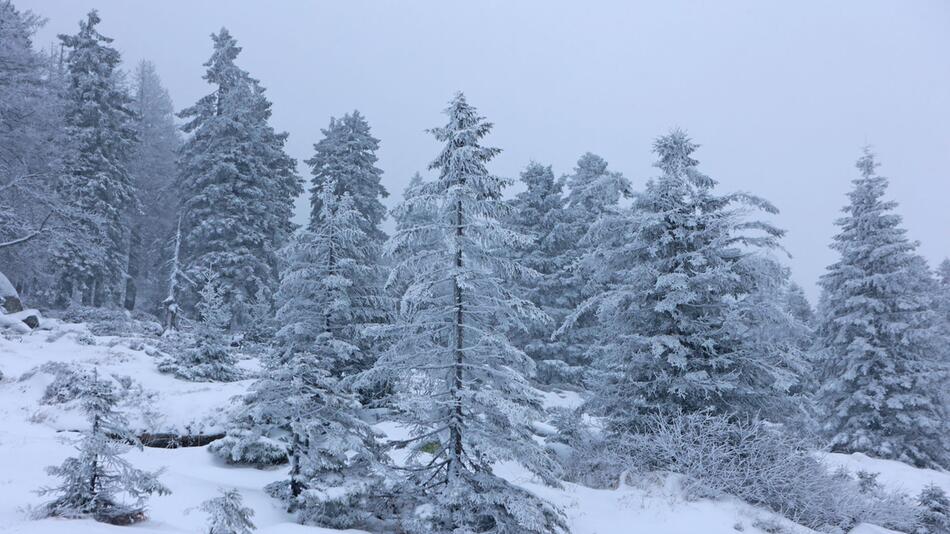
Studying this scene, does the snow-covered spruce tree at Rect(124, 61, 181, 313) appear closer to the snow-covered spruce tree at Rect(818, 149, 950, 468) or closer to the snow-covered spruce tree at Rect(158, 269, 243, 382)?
the snow-covered spruce tree at Rect(158, 269, 243, 382)

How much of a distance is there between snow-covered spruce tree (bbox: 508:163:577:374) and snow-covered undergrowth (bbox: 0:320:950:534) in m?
12.0

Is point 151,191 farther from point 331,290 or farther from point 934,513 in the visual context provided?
point 934,513

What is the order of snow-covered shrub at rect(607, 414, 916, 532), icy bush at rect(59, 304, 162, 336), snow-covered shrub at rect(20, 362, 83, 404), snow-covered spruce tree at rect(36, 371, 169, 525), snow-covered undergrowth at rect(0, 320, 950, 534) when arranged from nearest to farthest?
snow-covered spruce tree at rect(36, 371, 169, 525) → snow-covered undergrowth at rect(0, 320, 950, 534) → snow-covered shrub at rect(607, 414, 916, 532) → snow-covered shrub at rect(20, 362, 83, 404) → icy bush at rect(59, 304, 162, 336)

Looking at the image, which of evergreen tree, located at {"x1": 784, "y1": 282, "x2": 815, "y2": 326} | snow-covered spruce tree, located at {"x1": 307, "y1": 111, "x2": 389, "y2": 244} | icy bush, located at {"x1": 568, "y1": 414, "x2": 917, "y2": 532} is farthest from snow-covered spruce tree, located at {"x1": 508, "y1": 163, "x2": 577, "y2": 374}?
evergreen tree, located at {"x1": 784, "y1": 282, "x2": 815, "y2": 326}

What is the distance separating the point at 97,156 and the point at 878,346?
37919 millimetres

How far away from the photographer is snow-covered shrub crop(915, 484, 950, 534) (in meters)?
12.3

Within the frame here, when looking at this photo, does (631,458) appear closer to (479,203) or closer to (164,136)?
(479,203)

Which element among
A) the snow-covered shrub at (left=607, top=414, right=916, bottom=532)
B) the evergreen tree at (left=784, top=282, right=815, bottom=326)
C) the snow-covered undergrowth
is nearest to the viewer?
the snow-covered undergrowth

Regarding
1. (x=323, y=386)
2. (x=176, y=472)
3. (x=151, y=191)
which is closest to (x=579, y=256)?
(x=323, y=386)

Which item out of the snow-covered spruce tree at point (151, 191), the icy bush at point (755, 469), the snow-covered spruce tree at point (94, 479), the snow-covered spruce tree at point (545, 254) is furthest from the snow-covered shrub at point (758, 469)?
the snow-covered spruce tree at point (151, 191)

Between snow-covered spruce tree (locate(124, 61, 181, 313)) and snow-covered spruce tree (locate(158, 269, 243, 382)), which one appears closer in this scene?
snow-covered spruce tree (locate(158, 269, 243, 382))

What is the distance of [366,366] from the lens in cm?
1344

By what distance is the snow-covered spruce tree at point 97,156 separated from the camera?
90.4 ft

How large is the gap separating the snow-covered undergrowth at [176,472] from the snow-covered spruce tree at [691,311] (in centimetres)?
214
